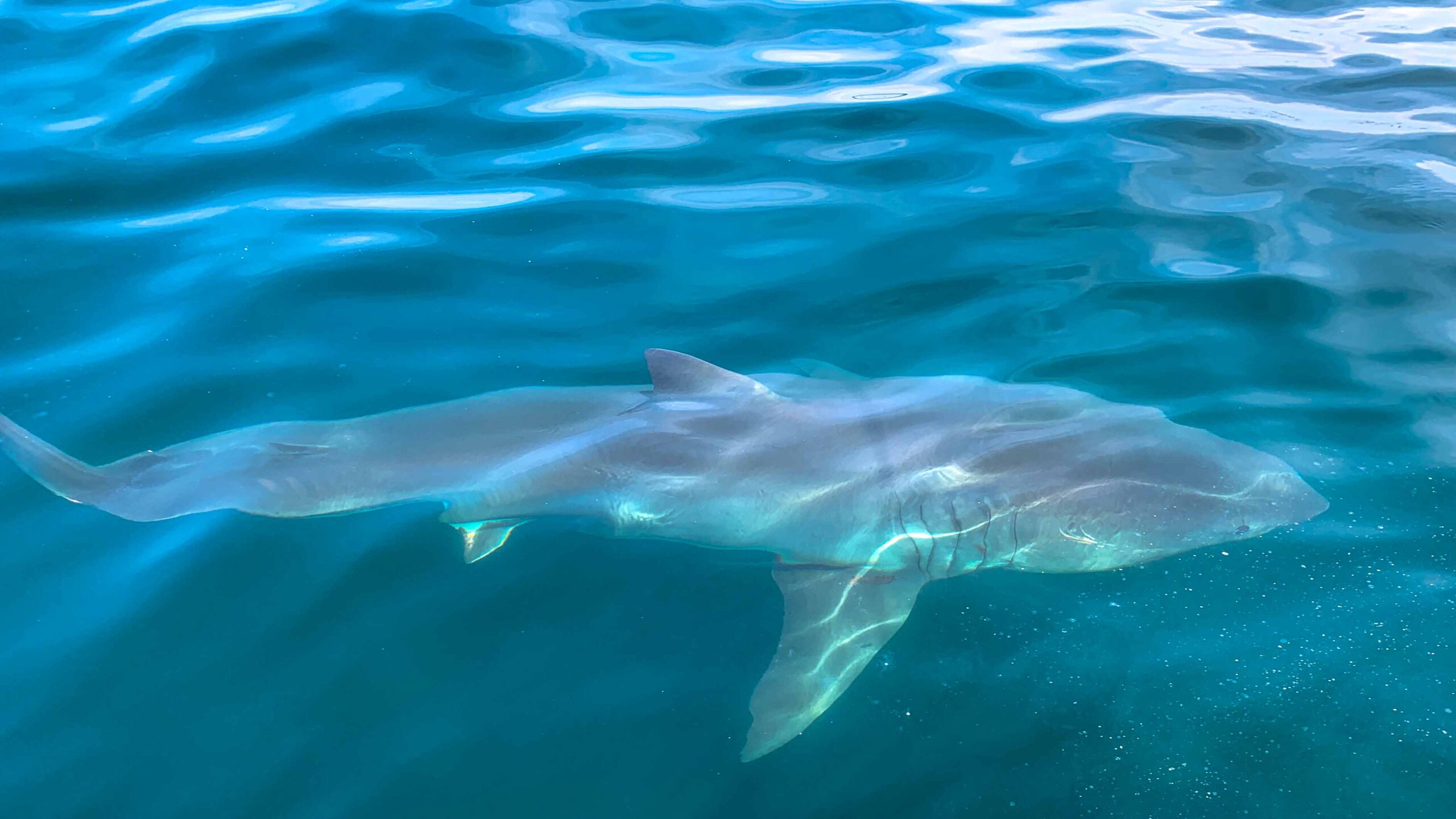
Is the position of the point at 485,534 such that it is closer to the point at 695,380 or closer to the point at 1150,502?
the point at 695,380

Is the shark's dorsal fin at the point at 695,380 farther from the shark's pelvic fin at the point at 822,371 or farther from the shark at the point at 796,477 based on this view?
the shark's pelvic fin at the point at 822,371

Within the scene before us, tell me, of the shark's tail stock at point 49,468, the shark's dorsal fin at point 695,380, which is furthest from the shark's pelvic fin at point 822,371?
the shark's tail stock at point 49,468

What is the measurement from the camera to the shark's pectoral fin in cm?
374

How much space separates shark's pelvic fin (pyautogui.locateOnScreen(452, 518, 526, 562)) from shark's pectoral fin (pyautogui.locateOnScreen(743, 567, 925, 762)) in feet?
4.07

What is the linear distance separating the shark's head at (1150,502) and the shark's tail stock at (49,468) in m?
4.25

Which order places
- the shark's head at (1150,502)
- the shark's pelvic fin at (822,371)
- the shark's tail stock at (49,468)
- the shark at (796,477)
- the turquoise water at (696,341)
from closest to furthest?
the turquoise water at (696,341), the shark's head at (1150,502), the shark at (796,477), the shark's tail stock at (49,468), the shark's pelvic fin at (822,371)

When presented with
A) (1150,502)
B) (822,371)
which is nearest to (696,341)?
(822,371)

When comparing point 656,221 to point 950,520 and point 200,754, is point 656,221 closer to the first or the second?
point 950,520

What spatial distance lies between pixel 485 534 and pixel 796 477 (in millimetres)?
1466

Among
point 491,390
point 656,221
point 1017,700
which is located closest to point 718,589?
point 1017,700

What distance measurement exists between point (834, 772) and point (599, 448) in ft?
6.64

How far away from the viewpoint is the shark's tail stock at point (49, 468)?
188 inches

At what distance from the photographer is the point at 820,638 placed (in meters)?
4.27

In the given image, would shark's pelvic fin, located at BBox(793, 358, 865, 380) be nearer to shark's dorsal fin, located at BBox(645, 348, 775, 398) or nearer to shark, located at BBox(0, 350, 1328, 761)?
shark, located at BBox(0, 350, 1328, 761)
